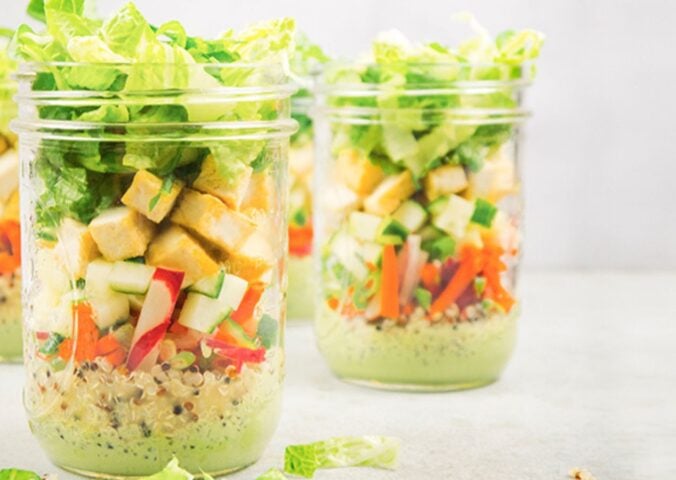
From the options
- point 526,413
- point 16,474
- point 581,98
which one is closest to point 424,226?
point 526,413

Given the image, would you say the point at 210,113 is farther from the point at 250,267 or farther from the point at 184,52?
the point at 250,267

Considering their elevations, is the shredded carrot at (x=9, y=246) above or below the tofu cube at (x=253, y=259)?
below

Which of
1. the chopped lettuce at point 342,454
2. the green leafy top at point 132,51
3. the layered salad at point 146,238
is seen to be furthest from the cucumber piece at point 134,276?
the chopped lettuce at point 342,454

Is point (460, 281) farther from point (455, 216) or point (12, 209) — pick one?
point (12, 209)

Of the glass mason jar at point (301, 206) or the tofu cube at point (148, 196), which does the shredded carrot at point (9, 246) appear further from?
the tofu cube at point (148, 196)

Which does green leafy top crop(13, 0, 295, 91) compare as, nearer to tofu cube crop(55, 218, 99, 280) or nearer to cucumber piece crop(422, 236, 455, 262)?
tofu cube crop(55, 218, 99, 280)

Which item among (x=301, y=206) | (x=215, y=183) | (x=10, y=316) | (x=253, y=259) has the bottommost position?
(x=10, y=316)
